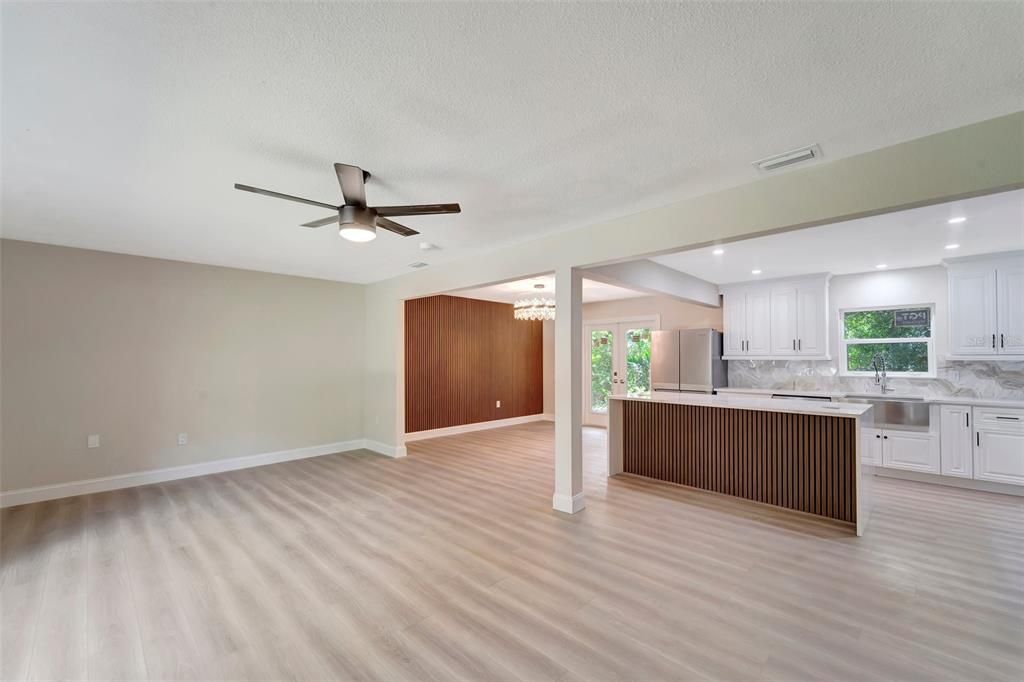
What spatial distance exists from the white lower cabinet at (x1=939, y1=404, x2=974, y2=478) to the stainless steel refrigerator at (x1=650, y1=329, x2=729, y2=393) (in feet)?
8.04

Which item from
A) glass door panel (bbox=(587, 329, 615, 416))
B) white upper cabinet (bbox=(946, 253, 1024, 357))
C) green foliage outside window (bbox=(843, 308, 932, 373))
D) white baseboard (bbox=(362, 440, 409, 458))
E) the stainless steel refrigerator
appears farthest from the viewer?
glass door panel (bbox=(587, 329, 615, 416))

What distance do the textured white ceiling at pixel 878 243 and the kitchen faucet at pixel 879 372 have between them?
47.1 inches

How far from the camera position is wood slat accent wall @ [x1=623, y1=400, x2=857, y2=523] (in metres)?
3.78

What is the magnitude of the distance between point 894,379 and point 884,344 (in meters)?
0.47

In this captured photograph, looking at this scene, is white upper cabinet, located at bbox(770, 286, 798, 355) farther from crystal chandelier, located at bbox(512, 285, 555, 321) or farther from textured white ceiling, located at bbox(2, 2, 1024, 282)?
textured white ceiling, located at bbox(2, 2, 1024, 282)

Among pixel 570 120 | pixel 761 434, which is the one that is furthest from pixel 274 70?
pixel 761 434

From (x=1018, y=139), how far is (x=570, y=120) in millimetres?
2108

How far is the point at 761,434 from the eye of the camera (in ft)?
13.9

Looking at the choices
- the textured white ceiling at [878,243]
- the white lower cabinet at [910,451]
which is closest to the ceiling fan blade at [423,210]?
the textured white ceiling at [878,243]

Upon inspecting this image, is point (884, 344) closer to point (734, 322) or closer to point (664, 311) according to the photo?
point (734, 322)

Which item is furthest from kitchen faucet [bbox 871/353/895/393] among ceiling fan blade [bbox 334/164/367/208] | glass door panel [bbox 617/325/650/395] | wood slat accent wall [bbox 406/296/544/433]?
ceiling fan blade [bbox 334/164/367/208]

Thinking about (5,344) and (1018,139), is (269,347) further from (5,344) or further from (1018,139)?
(1018,139)

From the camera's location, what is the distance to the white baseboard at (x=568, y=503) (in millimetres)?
3891

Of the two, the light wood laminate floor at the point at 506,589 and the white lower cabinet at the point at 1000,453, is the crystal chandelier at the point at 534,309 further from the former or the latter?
the white lower cabinet at the point at 1000,453
